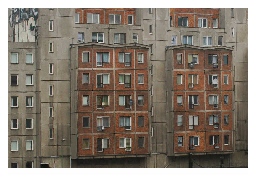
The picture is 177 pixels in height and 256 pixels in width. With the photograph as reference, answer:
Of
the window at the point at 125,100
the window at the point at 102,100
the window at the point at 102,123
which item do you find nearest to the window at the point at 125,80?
the window at the point at 125,100

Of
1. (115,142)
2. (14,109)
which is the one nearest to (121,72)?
(115,142)

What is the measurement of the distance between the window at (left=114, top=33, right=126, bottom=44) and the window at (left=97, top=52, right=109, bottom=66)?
13.8 inches

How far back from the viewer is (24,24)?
29.8 feet

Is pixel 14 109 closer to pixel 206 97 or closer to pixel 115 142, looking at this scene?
pixel 115 142

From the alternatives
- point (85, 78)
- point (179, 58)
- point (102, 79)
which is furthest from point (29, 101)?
point (179, 58)

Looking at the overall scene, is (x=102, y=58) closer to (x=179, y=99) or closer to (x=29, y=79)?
(x=29, y=79)

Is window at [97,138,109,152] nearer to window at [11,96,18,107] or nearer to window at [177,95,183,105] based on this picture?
window at [177,95,183,105]

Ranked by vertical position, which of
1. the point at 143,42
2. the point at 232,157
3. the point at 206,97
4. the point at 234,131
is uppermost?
the point at 143,42

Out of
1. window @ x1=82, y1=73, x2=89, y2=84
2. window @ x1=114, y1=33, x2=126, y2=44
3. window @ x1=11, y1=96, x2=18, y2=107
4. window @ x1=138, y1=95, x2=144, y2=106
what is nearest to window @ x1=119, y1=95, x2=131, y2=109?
window @ x1=138, y1=95, x2=144, y2=106

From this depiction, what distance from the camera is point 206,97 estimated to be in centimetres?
938

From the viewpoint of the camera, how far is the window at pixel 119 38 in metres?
9.29

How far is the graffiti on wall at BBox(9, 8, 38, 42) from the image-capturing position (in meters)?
9.05

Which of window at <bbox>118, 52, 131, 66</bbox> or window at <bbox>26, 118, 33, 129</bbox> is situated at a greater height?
window at <bbox>118, 52, 131, 66</bbox>

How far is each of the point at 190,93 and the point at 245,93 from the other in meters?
1.18
